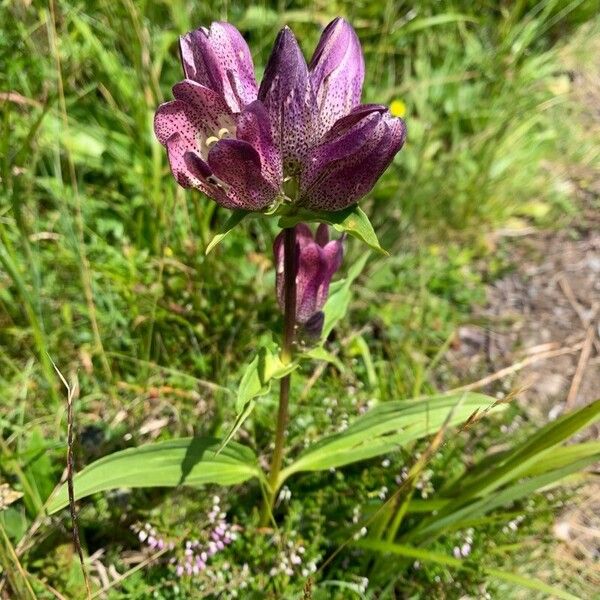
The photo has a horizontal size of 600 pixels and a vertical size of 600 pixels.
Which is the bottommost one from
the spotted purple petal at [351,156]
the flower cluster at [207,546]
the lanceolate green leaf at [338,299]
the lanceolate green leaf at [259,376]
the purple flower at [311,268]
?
the flower cluster at [207,546]

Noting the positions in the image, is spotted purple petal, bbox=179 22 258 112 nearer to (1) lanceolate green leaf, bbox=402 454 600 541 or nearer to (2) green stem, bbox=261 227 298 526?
(2) green stem, bbox=261 227 298 526

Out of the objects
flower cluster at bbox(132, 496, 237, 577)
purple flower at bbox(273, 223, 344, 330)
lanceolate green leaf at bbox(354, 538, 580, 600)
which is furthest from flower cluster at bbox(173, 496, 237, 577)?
purple flower at bbox(273, 223, 344, 330)

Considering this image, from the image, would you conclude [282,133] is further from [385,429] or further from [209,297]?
[209,297]

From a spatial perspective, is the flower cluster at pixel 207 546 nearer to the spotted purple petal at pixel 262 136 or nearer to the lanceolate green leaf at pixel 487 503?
the lanceolate green leaf at pixel 487 503

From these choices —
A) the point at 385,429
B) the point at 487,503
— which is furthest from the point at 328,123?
the point at 487,503

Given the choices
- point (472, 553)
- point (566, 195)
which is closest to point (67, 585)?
point (472, 553)

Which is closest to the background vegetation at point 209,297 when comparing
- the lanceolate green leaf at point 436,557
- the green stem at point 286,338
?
the lanceolate green leaf at point 436,557

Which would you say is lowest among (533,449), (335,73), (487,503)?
(487,503)
